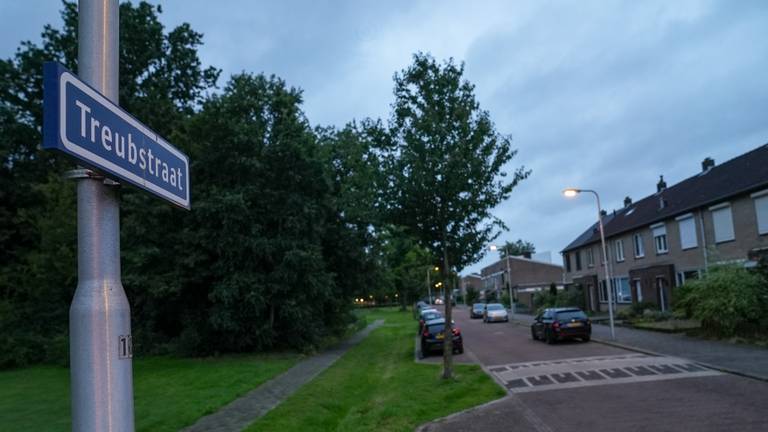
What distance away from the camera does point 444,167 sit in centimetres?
1587

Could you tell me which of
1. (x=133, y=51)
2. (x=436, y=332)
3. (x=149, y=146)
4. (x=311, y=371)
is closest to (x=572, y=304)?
(x=436, y=332)

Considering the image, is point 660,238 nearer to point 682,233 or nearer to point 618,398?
point 682,233

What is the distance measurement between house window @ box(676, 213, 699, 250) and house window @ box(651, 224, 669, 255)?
190 cm

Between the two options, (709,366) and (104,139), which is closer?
(104,139)

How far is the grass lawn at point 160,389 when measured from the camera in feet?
37.7

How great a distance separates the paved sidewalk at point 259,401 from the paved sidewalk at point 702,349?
1082 cm

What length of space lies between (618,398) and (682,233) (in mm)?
23217

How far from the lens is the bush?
20.5m

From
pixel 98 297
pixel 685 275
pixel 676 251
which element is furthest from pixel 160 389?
pixel 676 251

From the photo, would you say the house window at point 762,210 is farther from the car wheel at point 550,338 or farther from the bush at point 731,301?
the car wheel at point 550,338

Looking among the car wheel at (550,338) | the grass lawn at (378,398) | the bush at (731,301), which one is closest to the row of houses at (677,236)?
the bush at (731,301)

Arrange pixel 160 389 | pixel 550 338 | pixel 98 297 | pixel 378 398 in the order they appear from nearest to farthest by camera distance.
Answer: pixel 98 297 < pixel 378 398 < pixel 160 389 < pixel 550 338

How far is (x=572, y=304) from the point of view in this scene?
148 ft

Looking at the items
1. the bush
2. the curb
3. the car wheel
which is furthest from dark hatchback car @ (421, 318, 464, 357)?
the bush
